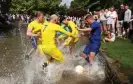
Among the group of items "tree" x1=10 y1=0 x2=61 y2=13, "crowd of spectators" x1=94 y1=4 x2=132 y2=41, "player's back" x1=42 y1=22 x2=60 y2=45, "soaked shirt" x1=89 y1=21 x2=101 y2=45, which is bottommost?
"tree" x1=10 y1=0 x2=61 y2=13

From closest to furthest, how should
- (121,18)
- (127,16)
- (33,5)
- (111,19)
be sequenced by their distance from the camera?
(127,16)
(121,18)
(111,19)
(33,5)

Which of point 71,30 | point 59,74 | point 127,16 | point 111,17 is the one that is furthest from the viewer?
point 111,17

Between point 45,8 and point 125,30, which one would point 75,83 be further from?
point 45,8

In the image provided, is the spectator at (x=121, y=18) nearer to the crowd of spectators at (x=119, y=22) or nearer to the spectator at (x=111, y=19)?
the crowd of spectators at (x=119, y=22)

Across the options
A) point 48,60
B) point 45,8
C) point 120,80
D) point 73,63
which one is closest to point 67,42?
point 73,63

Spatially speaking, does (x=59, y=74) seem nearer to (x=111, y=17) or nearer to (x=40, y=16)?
(x=40, y=16)

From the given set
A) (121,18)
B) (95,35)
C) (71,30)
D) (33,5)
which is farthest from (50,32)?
(33,5)

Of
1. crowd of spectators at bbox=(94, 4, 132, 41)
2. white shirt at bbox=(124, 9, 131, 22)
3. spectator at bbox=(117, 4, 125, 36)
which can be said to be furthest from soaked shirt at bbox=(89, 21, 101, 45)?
spectator at bbox=(117, 4, 125, 36)

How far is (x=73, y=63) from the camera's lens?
15203mm

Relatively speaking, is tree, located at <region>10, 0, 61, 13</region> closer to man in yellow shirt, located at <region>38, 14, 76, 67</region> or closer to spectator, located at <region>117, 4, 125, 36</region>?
spectator, located at <region>117, 4, 125, 36</region>

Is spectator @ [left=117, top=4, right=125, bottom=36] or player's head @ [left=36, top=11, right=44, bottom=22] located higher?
player's head @ [left=36, top=11, right=44, bottom=22]

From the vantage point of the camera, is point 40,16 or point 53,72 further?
point 40,16

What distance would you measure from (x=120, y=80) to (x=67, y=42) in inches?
242

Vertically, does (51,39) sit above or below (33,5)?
above
